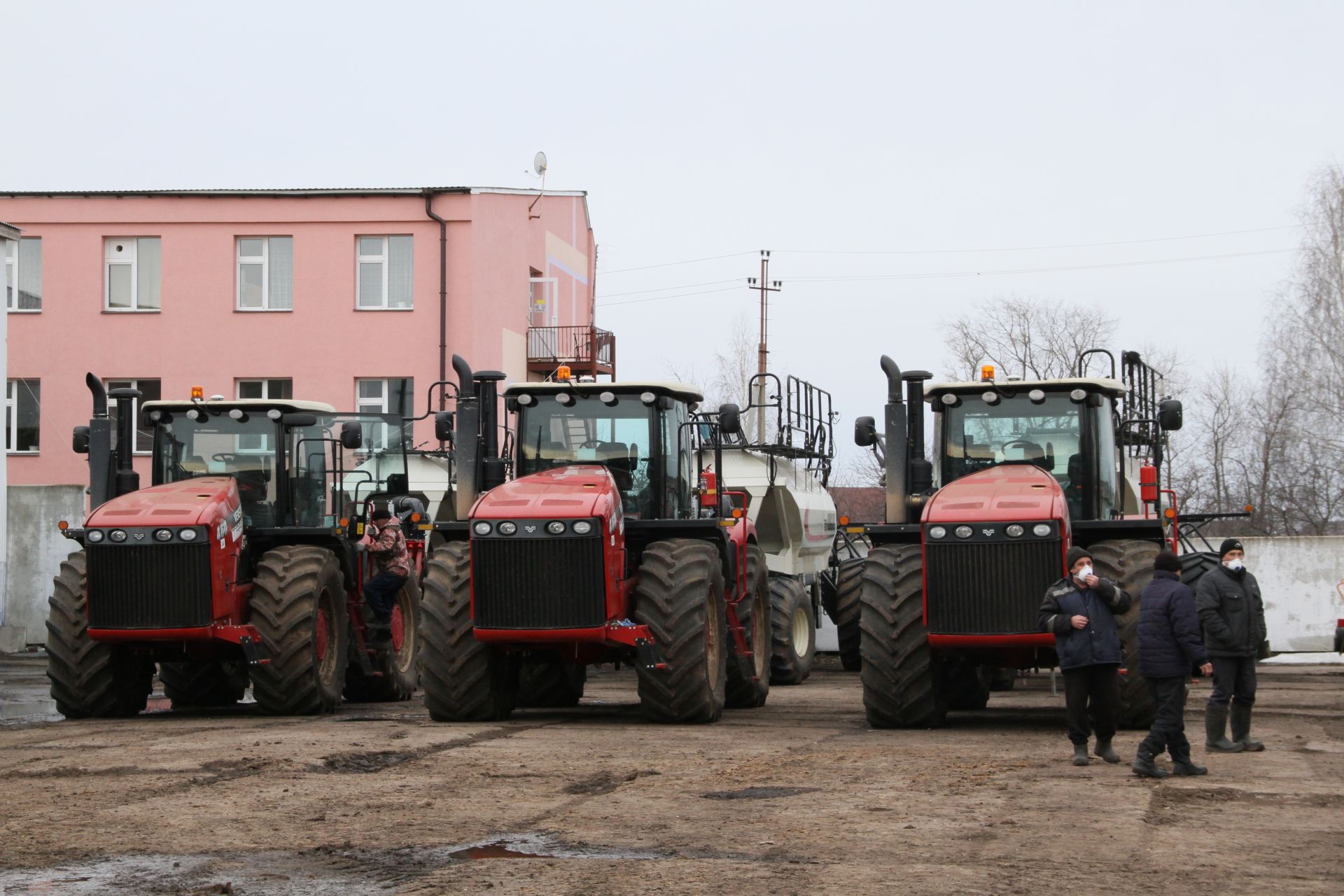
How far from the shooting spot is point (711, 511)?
656 inches

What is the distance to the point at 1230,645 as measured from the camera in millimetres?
13195

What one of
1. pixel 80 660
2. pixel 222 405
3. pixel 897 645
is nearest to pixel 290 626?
pixel 80 660

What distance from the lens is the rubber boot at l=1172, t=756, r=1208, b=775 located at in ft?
38.3

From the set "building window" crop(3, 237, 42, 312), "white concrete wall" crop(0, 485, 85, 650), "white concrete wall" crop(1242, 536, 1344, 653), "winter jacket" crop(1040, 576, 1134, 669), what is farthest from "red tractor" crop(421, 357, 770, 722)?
"building window" crop(3, 237, 42, 312)

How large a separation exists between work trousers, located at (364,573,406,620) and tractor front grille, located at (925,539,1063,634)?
6.56 m

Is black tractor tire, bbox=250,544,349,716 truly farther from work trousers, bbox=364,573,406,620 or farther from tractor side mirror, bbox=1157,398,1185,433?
tractor side mirror, bbox=1157,398,1185,433

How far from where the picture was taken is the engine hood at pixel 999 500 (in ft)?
46.2

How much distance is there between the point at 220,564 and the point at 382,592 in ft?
10.3

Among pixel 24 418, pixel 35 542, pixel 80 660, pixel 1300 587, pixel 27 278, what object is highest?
pixel 27 278

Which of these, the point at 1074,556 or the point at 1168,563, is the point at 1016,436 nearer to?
the point at 1074,556

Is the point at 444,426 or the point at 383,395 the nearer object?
the point at 444,426

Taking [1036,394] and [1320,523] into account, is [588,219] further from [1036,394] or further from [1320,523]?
[1036,394]

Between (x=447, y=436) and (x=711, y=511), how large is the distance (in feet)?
9.55

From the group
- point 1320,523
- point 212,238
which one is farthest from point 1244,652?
point 1320,523
